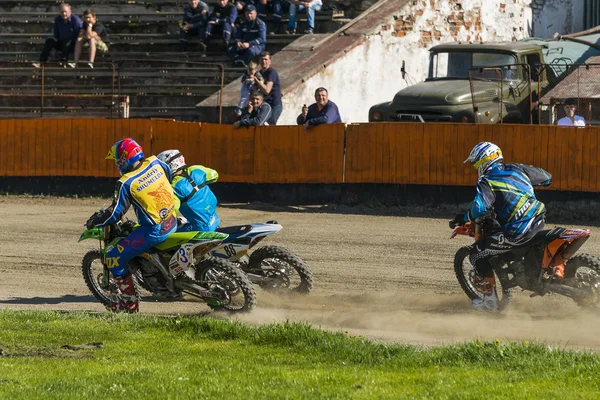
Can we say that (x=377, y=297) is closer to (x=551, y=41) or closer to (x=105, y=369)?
(x=105, y=369)

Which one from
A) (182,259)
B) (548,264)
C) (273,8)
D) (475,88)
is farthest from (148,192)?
(273,8)

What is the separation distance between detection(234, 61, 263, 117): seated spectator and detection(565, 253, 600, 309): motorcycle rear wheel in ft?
34.7

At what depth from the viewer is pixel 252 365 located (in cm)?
916

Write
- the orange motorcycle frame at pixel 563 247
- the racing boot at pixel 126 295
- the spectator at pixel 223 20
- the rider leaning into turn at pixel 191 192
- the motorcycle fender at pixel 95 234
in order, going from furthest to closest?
1. the spectator at pixel 223 20
2. the rider leaning into turn at pixel 191 192
3. the motorcycle fender at pixel 95 234
4. the racing boot at pixel 126 295
5. the orange motorcycle frame at pixel 563 247

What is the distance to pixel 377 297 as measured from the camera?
517 inches

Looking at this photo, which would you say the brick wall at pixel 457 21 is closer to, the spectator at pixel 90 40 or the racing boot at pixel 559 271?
the spectator at pixel 90 40

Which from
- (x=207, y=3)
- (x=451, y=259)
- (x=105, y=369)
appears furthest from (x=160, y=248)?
(x=207, y=3)

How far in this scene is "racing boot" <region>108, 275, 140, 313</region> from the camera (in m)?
11.9

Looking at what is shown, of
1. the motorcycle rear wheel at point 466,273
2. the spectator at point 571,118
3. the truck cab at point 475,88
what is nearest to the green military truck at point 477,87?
the truck cab at point 475,88

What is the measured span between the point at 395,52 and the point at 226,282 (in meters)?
15.8

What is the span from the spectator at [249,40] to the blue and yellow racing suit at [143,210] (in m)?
13.7

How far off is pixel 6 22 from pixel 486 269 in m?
22.1

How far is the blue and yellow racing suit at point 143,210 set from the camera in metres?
11.5

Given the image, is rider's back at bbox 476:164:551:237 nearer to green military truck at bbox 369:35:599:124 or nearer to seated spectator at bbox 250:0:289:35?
green military truck at bbox 369:35:599:124
